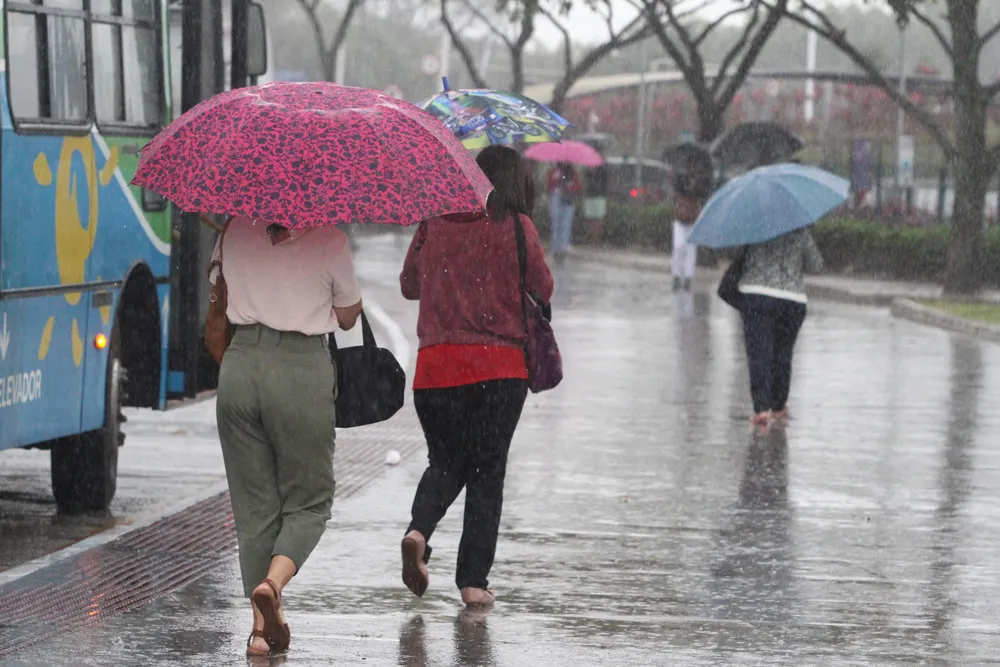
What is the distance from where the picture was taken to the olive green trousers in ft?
21.0

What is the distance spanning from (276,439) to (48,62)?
9.17 ft

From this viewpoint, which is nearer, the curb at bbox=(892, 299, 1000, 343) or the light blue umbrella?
the light blue umbrella

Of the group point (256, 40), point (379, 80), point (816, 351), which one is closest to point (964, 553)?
point (256, 40)

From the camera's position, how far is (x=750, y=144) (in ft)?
113

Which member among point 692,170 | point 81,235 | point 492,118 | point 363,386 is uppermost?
point 492,118

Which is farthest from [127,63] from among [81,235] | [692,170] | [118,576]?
[692,170]

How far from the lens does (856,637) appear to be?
22.9 ft

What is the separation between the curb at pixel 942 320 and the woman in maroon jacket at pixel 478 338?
1316 cm

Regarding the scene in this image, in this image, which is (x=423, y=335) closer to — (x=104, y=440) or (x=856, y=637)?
(x=856, y=637)

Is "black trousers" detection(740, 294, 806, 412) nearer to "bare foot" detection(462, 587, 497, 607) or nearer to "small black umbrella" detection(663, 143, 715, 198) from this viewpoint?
"bare foot" detection(462, 587, 497, 607)

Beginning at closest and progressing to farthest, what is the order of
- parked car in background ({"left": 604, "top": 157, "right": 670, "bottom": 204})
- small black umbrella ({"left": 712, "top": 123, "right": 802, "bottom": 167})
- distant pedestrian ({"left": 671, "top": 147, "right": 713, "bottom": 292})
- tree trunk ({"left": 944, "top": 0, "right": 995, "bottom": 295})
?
1. tree trunk ({"left": 944, "top": 0, "right": 995, "bottom": 295})
2. distant pedestrian ({"left": 671, "top": 147, "right": 713, "bottom": 292})
3. small black umbrella ({"left": 712, "top": 123, "right": 802, "bottom": 167})
4. parked car in background ({"left": 604, "top": 157, "right": 670, "bottom": 204})

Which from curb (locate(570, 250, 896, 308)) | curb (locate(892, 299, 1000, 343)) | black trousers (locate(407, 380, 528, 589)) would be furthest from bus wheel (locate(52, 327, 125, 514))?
curb (locate(570, 250, 896, 308))

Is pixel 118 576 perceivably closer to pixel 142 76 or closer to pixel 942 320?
pixel 142 76

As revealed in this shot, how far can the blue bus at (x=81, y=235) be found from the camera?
8.13m
